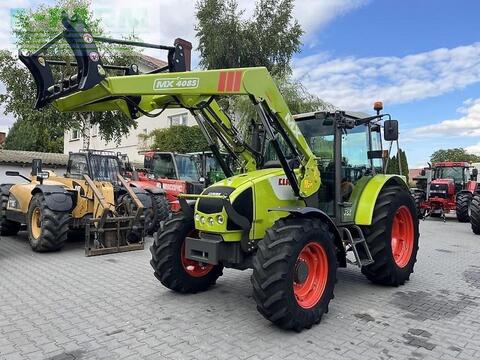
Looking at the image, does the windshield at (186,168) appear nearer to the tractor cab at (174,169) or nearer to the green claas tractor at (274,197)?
the tractor cab at (174,169)

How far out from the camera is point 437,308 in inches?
196

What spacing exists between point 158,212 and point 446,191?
11.2m

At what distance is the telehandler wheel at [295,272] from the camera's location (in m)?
3.93

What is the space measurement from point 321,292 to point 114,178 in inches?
248

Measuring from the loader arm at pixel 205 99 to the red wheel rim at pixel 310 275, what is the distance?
71cm

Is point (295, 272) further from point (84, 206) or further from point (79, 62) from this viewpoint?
point (84, 206)

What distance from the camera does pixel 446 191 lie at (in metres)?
15.6

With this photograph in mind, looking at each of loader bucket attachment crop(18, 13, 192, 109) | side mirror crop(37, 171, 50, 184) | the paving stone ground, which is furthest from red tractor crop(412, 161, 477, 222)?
loader bucket attachment crop(18, 13, 192, 109)

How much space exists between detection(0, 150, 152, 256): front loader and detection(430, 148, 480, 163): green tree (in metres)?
47.2

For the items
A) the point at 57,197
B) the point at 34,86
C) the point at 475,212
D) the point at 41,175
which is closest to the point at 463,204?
the point at 475,212

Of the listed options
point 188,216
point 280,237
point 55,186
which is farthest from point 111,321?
point 55,186

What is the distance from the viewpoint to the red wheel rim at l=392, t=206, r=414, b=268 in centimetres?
619

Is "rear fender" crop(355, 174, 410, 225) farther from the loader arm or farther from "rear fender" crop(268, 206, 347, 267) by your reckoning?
the loader arm

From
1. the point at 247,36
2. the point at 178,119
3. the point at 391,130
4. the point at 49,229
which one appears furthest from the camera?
the point at 178,119
